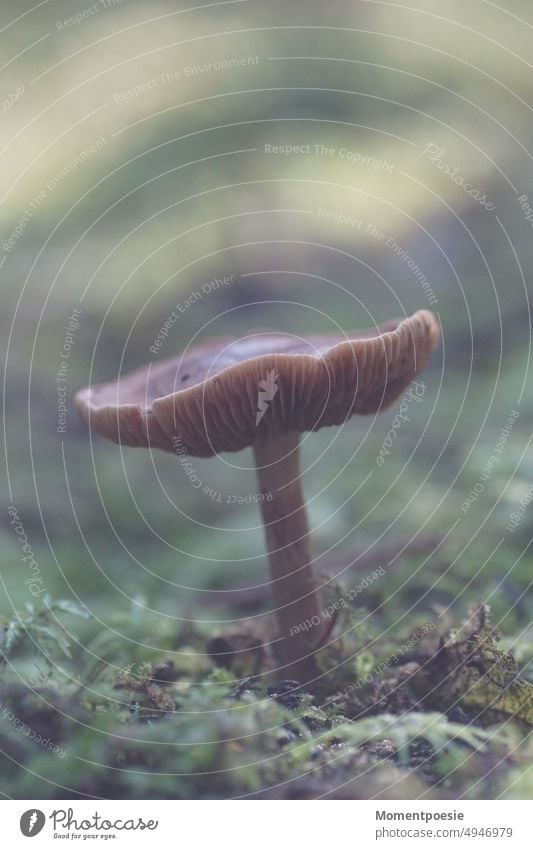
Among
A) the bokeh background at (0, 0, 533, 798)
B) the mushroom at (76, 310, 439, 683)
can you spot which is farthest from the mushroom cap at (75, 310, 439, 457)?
the bokeh background at (0, 0, 533, 798)

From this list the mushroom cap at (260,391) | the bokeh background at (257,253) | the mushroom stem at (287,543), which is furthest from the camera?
the bokeh background at (257,253)

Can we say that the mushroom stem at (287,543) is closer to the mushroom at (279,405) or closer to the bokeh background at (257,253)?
the mushroom at (279,405)

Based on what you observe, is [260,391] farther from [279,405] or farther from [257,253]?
[257,253]

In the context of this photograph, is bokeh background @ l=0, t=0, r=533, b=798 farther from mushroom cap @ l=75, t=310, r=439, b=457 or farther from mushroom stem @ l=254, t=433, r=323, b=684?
mushroom cap @ l=75, t=310, r=439, b=457

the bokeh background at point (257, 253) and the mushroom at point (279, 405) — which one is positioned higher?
the bokeh background at point (257, 253)

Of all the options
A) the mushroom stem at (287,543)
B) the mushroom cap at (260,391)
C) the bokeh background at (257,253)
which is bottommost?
the mushroom stem at (287,543)

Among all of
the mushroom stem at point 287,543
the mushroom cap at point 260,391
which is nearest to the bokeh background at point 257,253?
the mushroom stem at point 287,543

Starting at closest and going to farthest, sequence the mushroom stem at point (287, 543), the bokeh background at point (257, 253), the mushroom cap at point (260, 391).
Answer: the mushroom cap at point (260, 391)
the mushroom stem at point (287, 543)
the bokeh background at point (257, 253)

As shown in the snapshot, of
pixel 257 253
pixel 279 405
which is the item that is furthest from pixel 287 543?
pixel 257 253
